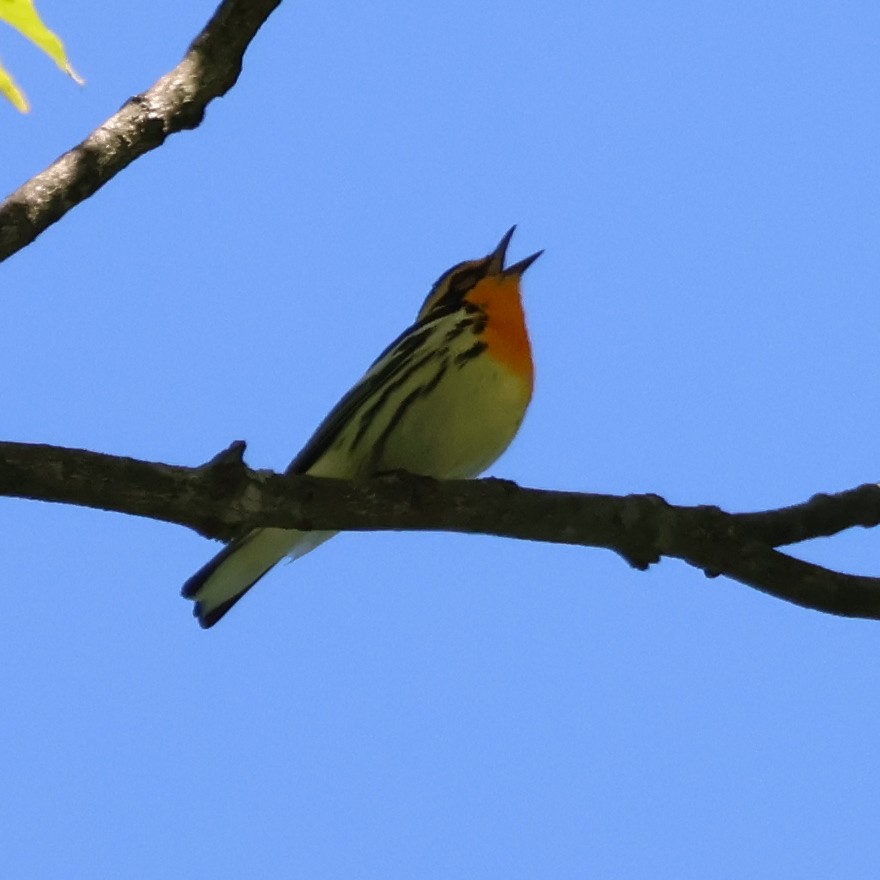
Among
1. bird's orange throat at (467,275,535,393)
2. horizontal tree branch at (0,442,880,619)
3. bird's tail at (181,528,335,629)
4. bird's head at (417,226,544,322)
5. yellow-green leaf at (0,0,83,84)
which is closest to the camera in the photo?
yellow-green leaf at (0,0,83,84)

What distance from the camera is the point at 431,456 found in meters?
5.25

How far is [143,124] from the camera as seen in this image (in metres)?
3.82

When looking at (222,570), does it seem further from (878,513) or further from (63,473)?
(878,513)

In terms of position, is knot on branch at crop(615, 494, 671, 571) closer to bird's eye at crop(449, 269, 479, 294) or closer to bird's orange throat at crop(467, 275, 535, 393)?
bird's orange throat at crop(467, 275, 535, 393)

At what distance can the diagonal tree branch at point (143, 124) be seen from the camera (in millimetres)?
3639

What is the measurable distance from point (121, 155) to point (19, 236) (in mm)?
404

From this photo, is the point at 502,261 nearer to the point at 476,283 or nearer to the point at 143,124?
the point at 476,283

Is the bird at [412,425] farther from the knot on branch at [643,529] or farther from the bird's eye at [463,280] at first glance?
the knot on branch at [643,529]

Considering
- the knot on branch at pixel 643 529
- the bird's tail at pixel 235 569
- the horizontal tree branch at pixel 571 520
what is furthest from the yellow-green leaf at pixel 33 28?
the bird's tail at pixel 235 569

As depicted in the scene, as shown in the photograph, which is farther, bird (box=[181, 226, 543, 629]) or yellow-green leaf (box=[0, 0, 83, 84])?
bird (box=[181, 226, 543, 629])

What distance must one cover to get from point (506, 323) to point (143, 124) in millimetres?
2339

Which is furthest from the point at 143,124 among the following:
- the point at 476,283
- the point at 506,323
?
the point at 476,283

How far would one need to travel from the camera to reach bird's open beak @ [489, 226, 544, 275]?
20.9 feet

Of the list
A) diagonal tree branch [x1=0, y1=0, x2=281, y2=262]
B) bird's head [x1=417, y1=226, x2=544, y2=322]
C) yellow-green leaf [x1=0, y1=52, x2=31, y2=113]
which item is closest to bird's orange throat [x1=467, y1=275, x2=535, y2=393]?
bird's head [x1=417, y1=226, x2=544, y2=322]
